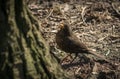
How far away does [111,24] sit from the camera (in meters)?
9.08

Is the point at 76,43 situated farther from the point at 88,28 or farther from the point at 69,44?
the point at 88,28

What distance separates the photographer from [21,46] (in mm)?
5246

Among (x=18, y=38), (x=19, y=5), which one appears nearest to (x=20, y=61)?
(x=18, y=38)

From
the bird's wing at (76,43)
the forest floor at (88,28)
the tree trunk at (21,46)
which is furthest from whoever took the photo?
the bird's wing at (76,43)

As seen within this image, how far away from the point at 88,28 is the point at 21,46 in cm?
381

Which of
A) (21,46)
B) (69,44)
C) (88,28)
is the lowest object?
(88,28)

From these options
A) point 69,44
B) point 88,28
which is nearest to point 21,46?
point 69,44

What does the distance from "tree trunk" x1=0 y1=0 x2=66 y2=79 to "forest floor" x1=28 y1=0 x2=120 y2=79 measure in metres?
1.17

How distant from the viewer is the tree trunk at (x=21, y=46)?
5.07 metres

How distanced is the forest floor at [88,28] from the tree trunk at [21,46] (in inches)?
46.1

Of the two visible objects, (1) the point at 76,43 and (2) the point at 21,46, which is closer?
(2) the point at 21,46

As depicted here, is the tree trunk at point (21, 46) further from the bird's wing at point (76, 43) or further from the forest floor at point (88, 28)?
the bird's wing at point (76, 43)

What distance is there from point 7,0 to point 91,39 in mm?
3655

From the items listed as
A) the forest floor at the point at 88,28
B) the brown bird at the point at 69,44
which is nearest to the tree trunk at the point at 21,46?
the forest floor at the point at 88,28
